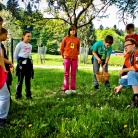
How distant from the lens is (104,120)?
3.76 metres

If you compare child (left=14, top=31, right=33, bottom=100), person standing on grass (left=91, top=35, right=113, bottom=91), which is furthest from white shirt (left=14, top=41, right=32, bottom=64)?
person standing on grass (left=91, top=35, right=113, bottom=91)

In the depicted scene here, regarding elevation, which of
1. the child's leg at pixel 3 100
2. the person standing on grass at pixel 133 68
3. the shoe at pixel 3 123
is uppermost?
the person standing on grass at pixel 133 68

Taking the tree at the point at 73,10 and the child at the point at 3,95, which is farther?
the tree at the point at 73,10

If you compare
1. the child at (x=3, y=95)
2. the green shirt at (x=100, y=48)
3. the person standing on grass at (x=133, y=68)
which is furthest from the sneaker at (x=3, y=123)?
the green shirt at (x=100, y=48)

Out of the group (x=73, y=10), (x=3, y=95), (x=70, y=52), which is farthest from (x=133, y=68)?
(x=73, y=10)

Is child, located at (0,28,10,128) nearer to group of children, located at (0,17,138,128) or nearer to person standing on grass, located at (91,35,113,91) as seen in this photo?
group of children, located at (0,17,138,128)

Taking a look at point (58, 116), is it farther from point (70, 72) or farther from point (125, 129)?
point (70, 72)

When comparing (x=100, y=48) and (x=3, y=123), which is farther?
(x=100, y=48)

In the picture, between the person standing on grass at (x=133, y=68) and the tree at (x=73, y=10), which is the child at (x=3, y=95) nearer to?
the person standing on grass at (x=133, y=68)

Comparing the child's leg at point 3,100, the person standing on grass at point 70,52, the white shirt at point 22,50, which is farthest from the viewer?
the person standing on grass at point 70,52

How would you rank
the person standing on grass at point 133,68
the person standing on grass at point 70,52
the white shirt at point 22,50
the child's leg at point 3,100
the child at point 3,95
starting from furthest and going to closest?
the person standing on grass at point 70,52
the white shirt at point 22,50
the person standing on grass at point 133,68
the child's leg at point 3,100
the child at point 3,95

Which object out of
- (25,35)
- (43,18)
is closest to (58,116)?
(25,35)

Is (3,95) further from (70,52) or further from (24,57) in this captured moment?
(70,52)

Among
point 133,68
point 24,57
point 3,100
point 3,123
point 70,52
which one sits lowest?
point 3,123
